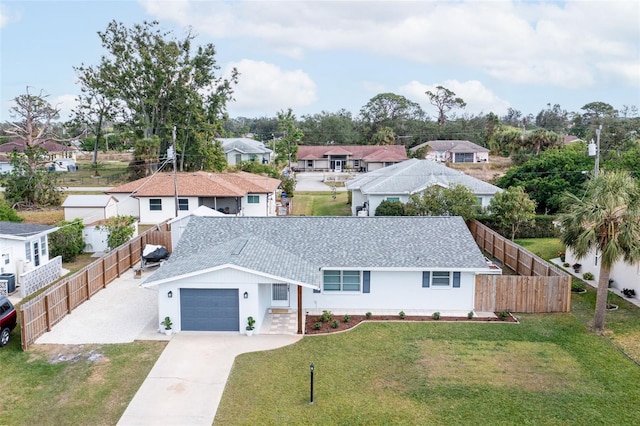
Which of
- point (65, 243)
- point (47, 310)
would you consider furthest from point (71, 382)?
point (65, 243)

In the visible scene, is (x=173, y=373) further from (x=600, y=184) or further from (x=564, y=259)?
(x=564, y=259)

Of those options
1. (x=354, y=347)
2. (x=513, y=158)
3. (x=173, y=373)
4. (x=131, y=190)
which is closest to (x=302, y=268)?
(x=354, y=347)

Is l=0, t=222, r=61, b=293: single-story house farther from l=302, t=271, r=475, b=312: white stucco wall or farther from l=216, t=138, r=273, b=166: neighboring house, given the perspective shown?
l=216, t=138, r=273, b=166: neighboring house

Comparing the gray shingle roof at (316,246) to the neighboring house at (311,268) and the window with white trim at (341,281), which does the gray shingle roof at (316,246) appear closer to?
the neighboring house at (311,268)

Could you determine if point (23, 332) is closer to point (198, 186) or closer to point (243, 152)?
point (198, 186)

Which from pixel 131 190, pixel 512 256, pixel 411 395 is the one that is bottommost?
pixel 411 395

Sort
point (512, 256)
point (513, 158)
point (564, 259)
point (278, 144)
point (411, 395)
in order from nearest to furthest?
point (411, 395) → point (512, 256) → point (564, 259) → point (513, 158) → point (278, 144)
